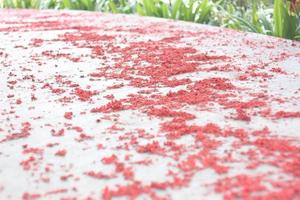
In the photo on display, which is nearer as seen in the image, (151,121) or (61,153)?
(61,153)

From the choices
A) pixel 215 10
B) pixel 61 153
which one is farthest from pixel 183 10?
pixel 61 153

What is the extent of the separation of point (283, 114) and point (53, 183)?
4.14ft

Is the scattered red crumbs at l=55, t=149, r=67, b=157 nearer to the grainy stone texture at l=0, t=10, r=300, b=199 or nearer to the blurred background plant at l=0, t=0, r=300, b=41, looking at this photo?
the grainy stone texture at l=0, t=10, r=300, b=199

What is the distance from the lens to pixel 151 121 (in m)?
2.55

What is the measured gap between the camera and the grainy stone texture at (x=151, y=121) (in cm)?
185

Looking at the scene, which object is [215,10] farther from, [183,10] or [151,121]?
[151,121]

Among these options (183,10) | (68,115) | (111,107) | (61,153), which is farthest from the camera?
(183,10)

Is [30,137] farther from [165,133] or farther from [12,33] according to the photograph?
[12,33]

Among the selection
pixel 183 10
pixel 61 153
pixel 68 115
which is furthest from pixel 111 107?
pixel 183 10

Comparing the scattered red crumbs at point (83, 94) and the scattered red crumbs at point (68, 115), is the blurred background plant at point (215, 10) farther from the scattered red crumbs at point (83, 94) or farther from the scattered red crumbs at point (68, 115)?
the scattered red crumbs at point (68, 115)

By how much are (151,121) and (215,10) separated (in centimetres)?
512

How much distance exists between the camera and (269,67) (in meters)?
3.78

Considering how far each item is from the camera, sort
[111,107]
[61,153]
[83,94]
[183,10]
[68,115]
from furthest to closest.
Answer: [183,10] < [83,94] < [111,107] < [68,115] < [61,153]

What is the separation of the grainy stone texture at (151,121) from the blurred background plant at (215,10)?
2.77 ft
